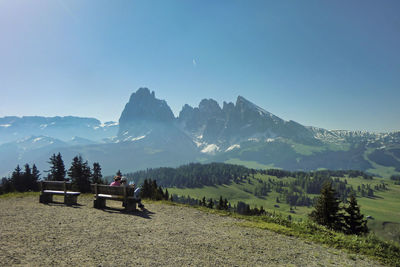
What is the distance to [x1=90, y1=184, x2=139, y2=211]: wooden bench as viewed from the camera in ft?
50.2

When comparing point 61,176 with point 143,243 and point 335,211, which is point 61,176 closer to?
point 143,243

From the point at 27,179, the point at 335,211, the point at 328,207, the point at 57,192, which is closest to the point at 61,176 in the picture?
the point at 27,179

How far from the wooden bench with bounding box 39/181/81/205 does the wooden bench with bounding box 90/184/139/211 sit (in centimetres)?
244

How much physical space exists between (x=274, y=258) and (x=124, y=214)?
32.3 ft

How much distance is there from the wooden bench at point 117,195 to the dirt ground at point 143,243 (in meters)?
1.29

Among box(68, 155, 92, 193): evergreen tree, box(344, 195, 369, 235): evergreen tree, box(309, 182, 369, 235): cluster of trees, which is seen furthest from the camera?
box(68, 155, 92, 193): evergreen tree

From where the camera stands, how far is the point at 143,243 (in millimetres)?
9508

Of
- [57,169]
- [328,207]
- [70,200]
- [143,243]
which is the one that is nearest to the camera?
[143,243]

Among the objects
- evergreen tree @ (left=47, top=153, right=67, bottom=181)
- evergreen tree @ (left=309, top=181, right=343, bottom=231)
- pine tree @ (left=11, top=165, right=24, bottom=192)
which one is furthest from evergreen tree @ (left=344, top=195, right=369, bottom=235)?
pine tree @ (left=11, top=165, right=24, bottom=192)

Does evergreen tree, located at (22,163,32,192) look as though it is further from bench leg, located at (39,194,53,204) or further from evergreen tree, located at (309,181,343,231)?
evergreen tree, located at (309,181,343,231)

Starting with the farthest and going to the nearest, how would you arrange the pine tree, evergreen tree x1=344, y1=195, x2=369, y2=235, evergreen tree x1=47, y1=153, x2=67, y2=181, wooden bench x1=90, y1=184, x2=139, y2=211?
1. the pine tree
2. evergreen tree x1=47, y1=153, x2=67, y2=181
3. evergreen tree x1=344, y1=195, x2=369, y2=235
4. wooden bench x1=90, y1=184, x2=139, y2=211

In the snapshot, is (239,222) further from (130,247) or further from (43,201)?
(43,201)

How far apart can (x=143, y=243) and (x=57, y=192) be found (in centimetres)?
1175

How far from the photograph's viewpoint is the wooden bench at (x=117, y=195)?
1530 cm
